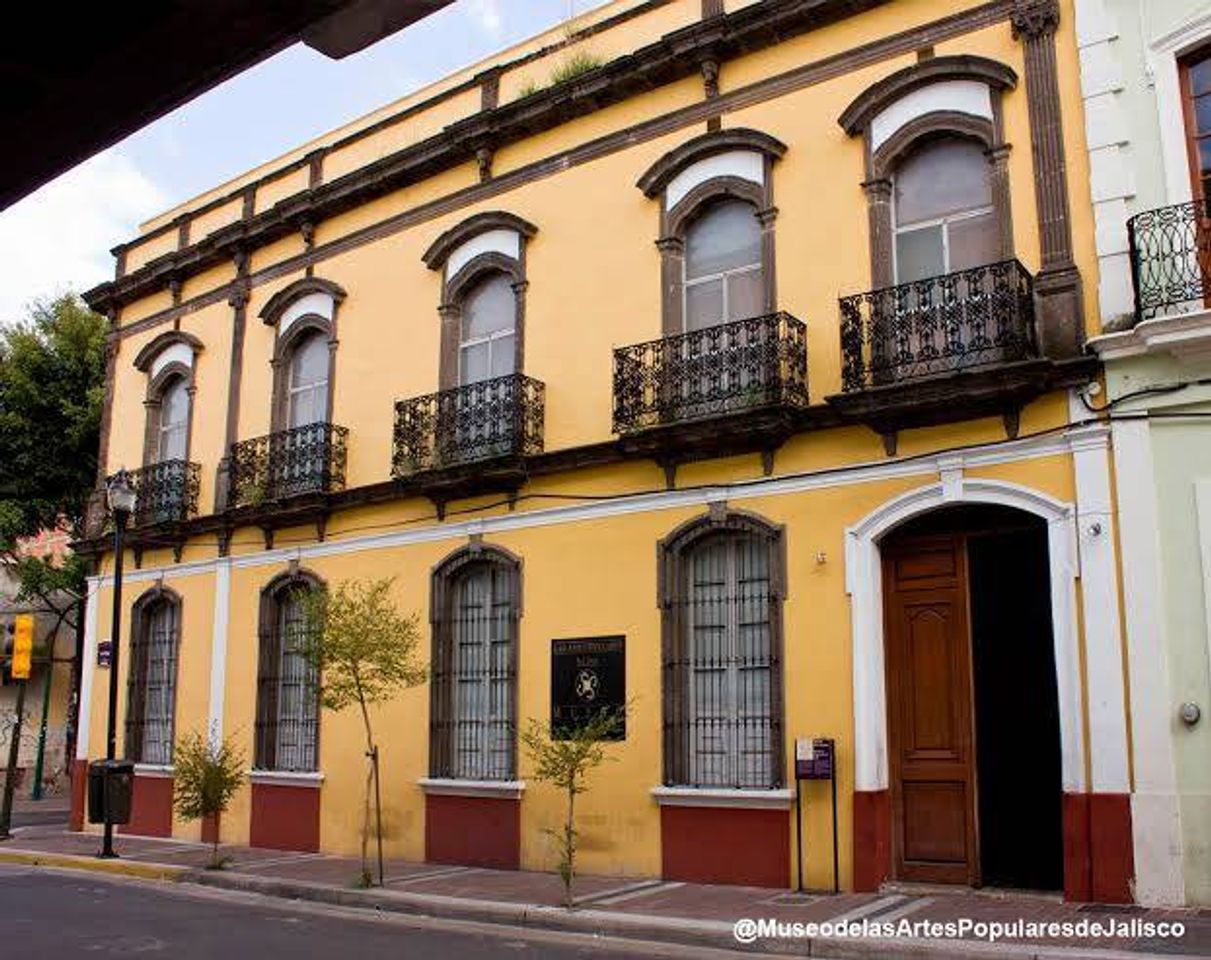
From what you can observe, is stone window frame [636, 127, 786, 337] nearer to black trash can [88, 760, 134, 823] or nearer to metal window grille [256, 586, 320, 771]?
metal window grille [256, 586, 320, 771]

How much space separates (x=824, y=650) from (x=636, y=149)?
6480 millimetres

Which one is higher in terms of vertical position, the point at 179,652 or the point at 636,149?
the point at 636,149

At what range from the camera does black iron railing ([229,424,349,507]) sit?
56.7 feet

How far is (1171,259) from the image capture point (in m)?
10.8

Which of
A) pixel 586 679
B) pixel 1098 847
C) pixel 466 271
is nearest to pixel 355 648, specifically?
pixel 586 679

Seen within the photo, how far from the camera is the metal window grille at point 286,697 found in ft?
56.8

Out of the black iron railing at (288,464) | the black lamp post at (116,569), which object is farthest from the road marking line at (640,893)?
the black lamp post at (116,569)

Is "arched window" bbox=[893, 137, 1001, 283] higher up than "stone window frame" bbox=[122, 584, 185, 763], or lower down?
higher up

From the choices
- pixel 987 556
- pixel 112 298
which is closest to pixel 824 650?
pixel 987 556

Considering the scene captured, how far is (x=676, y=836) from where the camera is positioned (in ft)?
42.5

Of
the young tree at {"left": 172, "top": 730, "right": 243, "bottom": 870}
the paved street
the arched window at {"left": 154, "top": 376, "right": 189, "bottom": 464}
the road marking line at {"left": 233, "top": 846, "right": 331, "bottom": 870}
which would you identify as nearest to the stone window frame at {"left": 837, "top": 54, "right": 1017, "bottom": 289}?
the paved street

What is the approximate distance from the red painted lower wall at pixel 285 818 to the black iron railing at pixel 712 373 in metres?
6.99

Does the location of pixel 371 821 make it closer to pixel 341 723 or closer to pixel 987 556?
pixel 341 723

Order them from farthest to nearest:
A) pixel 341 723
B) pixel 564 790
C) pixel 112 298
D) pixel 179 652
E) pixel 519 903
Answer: pixel 112 298, pixel 179 652, pixel 341 723, pixel 564 790, pixel 519 903
